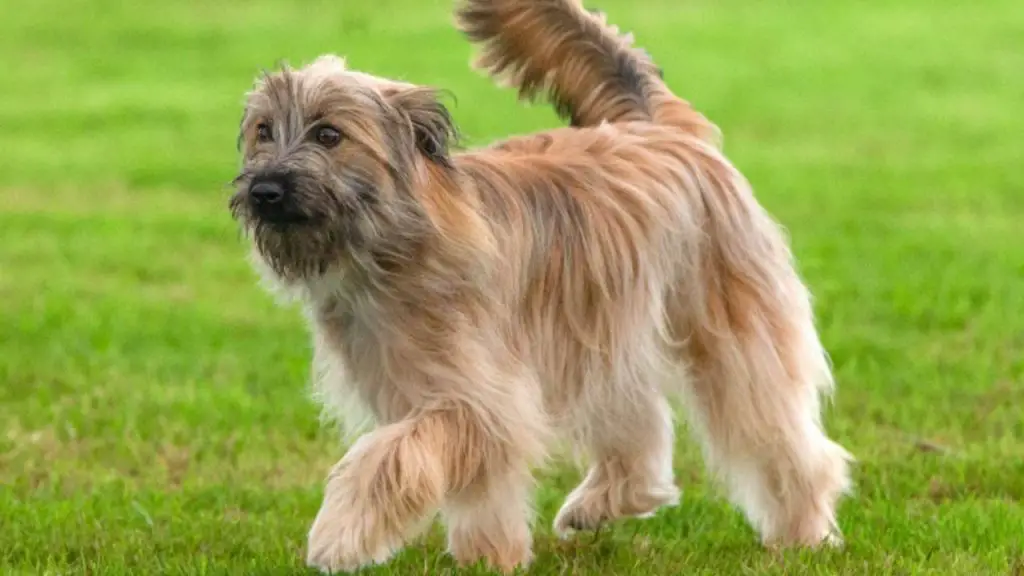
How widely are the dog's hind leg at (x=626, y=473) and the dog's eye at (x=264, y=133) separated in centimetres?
197

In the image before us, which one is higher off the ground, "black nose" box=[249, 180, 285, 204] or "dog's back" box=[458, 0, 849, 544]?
"black nose" box=[249, 180, 285, 204]

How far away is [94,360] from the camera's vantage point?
9641mm

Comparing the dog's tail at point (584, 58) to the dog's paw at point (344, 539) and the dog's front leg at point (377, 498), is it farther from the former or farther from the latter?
the dog's paw at point (344, 539)

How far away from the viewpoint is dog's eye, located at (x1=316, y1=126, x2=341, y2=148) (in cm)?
532

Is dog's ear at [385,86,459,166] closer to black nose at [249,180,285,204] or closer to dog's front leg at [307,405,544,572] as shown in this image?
black nose at [249,180,285,204]

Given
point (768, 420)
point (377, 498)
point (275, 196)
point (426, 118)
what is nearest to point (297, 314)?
point (768, 420)

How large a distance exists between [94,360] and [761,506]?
4.47 meters

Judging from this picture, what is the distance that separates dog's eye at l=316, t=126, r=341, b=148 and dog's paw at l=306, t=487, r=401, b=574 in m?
1.11

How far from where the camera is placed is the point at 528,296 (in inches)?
236

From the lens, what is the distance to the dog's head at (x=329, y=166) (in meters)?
5.22

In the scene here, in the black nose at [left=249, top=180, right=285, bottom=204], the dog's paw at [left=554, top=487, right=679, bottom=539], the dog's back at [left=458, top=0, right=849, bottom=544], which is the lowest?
the dog's paw at [left=554, top=487, right=679, bottom=539]

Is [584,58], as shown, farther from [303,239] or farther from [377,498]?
[377,498]

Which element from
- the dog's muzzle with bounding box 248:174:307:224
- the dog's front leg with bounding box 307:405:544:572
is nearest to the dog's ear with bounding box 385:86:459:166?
the dog's muzzle with bounding box 248:174:307:224

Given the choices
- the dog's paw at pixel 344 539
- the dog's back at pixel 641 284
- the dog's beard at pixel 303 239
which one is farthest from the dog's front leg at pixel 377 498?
the dog's back at pixel 641 284
